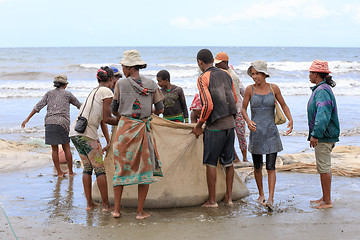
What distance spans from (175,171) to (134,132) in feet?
2.53

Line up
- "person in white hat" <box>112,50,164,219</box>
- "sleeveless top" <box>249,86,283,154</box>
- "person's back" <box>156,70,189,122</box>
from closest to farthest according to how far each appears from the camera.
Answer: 1. "person in white hat" <box>112,50,164,219</box>
2. "sleeveless top" <box>249,86,283,154</box>
3. "person's back" <box>156,70,189,122</box>

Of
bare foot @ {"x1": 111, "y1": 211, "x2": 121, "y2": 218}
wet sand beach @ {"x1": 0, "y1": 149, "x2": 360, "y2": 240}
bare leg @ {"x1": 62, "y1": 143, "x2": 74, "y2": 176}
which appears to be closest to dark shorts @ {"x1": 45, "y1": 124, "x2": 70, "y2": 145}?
bare leg @ {"x1": 62, "y1": 143, "x2": 74, "y2": 176}

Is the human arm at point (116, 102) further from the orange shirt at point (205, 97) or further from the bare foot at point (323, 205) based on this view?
the bare foot at point (323, 205)

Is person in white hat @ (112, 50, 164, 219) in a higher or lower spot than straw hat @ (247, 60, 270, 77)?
lower

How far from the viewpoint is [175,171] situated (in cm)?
514

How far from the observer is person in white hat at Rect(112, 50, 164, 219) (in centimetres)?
466

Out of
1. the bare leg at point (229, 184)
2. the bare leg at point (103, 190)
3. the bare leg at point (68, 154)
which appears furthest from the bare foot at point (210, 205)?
the bare leg at point (68, 154)

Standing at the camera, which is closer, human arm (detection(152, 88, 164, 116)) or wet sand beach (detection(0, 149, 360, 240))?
wet sand beach (detection(0, 149, 360, 240))

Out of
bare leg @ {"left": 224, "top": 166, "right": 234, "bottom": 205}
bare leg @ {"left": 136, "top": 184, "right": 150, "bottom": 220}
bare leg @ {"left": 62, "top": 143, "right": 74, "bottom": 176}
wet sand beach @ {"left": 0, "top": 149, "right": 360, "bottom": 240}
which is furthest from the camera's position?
bare leg @ {"left": 62, "top": 143, "right": 74, "bottom": 176}

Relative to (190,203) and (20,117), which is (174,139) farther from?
(20,117)

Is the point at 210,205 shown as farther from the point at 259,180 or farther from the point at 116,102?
the point at 116,102

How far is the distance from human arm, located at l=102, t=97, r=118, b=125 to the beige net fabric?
316 mm

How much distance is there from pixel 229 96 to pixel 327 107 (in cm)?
107

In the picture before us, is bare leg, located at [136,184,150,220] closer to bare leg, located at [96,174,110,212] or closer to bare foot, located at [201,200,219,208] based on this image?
bare leg, located at [96,174,110,212]
